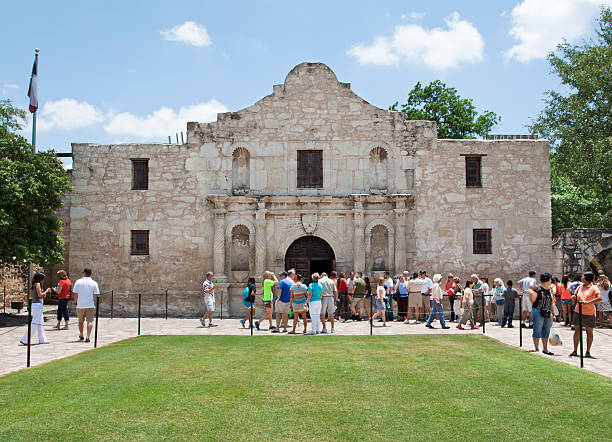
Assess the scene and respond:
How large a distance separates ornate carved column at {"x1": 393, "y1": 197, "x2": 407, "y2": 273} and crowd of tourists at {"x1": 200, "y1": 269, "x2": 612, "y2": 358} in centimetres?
49

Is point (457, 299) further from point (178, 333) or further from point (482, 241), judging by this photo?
point (178, 333)

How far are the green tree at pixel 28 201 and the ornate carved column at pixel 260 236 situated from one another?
248 inches

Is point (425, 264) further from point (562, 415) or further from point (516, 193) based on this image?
point (562, 415)

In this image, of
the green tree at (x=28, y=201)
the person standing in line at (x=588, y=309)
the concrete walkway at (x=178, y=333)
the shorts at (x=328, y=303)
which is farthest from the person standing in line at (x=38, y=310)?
the person standing in line at (x=588, y=309)

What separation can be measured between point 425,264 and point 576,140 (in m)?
10.9

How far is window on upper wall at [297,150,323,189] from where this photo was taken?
69.1 feet

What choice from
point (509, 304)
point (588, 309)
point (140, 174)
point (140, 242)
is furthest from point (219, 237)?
point (588, 309)

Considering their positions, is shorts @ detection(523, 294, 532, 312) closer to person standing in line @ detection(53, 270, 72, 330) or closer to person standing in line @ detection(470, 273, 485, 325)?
person standing in line @ detection(470, 273, 485, 325)

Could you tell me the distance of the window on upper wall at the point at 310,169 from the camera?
21.1 m

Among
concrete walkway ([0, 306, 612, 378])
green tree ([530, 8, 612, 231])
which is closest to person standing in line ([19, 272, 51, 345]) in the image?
concrete walkway ([0, 306, 612, 378])

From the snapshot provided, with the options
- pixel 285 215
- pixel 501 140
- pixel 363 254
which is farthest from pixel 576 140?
pixel 285 215

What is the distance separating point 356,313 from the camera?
1877 centimetres

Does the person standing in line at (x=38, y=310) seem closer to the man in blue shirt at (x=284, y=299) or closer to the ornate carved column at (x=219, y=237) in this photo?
the man in blue shirt at (x=284, y=299)

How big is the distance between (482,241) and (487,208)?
3.89ft
